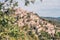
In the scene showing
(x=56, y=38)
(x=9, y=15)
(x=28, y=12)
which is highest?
(x=9, y=15)

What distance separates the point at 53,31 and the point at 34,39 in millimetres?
2696

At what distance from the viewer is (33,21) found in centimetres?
1933

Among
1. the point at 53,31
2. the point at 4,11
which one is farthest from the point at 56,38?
the point at 4,11

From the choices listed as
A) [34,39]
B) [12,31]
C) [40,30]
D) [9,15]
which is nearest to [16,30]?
[12,31]

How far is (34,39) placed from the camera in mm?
17406

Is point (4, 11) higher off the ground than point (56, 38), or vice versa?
point (4, 11)

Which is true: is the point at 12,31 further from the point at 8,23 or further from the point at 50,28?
the point at 50,28

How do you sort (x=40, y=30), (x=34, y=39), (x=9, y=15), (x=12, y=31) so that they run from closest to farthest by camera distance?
1. (x=12, y=31)
2. (x=9, y=15)
3. (x=34, y=39)
4. (x=40, y=30)

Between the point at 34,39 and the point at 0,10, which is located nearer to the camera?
the point at 0,10

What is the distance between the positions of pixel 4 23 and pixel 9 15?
2.52 ft

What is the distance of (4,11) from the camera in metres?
14.7

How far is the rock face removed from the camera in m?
18.6

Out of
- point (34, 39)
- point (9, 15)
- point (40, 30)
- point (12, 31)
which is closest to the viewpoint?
point (12, 31)

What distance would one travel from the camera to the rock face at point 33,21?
1864cm
